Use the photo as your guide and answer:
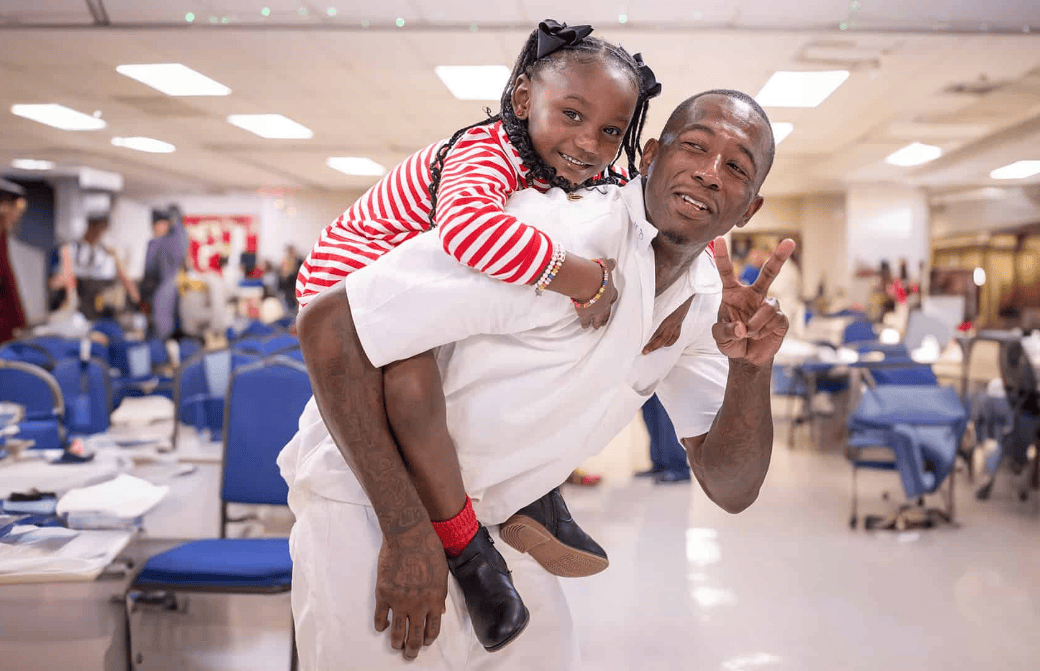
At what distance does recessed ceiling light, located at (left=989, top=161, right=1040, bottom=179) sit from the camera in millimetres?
9594

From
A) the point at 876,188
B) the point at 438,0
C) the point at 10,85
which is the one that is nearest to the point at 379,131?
the point at 10,85

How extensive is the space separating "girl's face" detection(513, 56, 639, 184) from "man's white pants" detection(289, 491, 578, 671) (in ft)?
1.92

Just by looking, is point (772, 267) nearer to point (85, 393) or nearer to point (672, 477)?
point (85, 393)

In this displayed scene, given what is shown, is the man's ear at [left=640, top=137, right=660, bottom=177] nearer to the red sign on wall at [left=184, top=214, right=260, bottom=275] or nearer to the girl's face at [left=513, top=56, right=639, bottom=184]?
the girl's face at [left=513, top=56, right=639, bottom=184]

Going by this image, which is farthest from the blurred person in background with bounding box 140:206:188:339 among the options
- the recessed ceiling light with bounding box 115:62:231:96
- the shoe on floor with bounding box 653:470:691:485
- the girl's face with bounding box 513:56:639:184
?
the girl's face with bounding box 513:56:639:184

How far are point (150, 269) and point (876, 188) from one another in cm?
1296

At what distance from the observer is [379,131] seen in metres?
9.88

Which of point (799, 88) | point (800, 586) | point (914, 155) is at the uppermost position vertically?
point (914, 155)

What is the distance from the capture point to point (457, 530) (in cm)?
→ 112

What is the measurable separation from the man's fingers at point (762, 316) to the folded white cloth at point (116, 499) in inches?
69.4

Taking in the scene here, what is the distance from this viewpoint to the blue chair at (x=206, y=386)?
188 inches

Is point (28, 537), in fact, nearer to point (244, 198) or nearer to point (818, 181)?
point (818, 181)

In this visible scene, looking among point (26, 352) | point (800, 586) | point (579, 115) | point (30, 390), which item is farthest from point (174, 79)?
point (579, 115)

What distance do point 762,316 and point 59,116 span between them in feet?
34.6
